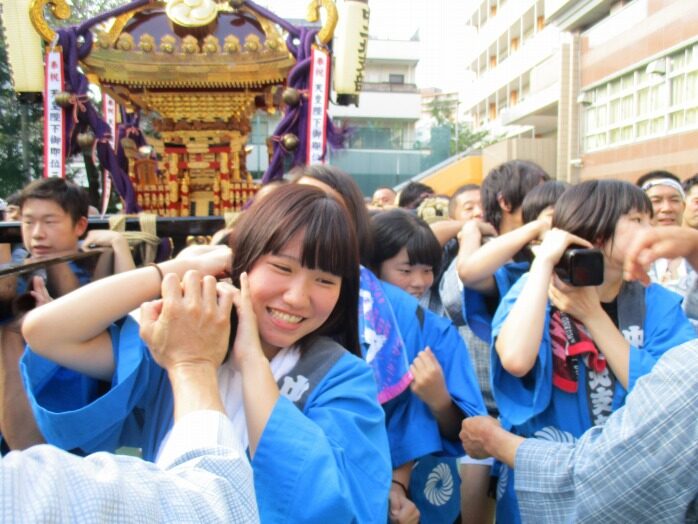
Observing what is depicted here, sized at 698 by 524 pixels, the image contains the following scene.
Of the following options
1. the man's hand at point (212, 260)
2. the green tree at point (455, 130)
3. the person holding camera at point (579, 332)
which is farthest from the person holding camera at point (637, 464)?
the green tree at point (455, 130)

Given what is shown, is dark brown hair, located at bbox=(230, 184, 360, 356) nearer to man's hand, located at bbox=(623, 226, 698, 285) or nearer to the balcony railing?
man's hand, located at bbox=(623, 226, 698, 285)

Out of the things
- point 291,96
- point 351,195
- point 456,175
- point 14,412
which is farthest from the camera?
point 456,175

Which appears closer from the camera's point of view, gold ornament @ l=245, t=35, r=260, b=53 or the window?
gold ornament @ l=245, t=35, r=260, b=53

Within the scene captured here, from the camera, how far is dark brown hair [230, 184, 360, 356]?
1217 millimetres

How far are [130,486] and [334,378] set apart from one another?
554 millimetres

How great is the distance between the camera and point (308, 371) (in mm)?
1207

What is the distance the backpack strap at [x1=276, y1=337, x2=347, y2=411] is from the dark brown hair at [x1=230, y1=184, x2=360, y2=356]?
0.05m

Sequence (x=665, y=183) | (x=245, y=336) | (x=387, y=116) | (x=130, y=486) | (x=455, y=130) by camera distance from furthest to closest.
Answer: (x=387, y=116), (x=455, y=130), (x=665, y=183), (x=245, y=336), (x=130, y=486)

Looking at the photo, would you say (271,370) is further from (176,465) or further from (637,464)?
(637,464)

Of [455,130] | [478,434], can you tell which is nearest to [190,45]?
[478,434]

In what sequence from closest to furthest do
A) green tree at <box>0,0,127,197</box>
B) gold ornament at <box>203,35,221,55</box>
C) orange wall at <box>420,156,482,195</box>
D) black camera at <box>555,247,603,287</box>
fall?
black camera at <box>555,247,603,287</box> < gold ornament at <box>203,35,221,55</box> < green tree at <box>0,0,127,197</box> < orange wall at <box>420,156,482,195</box>

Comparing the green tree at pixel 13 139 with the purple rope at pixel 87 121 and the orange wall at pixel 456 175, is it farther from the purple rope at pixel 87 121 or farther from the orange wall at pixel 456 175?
the orange wall at pixel 456 175

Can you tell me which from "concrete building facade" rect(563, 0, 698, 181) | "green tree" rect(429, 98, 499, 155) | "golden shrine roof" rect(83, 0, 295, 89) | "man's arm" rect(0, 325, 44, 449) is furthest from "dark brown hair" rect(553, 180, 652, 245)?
"green tree" rect(429, 98, 499, 155)

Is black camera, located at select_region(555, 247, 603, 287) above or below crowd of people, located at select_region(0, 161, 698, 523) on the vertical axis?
above
